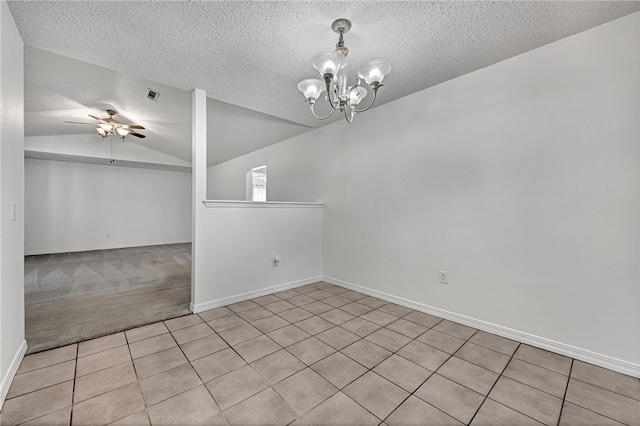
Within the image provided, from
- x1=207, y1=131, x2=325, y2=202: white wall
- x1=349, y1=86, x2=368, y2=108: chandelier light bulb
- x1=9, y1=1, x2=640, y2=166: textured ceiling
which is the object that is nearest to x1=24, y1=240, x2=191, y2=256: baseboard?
x1=207, y1=131, x2=325, y2=202: white wall

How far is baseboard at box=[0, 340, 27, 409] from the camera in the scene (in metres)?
1.48

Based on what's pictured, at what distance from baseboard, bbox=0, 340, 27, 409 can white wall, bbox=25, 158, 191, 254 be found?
5.81 m

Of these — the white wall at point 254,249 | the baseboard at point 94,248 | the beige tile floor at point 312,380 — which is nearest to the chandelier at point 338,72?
the white wall at point 254,249

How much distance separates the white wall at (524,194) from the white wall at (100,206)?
6.76m

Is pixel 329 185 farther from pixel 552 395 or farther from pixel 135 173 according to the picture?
pixel 135 173

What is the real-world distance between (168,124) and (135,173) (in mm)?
3451

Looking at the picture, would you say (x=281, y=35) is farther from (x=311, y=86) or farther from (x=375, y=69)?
(x=375, y=69)

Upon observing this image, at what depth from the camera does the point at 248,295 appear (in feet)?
10.5

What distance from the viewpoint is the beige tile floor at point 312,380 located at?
139 centimetres

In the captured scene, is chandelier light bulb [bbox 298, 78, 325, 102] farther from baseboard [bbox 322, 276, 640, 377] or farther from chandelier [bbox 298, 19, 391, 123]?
baseboard [bbox 322, 276, 640, 377]

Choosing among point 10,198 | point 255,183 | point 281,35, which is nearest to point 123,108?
point 255,183

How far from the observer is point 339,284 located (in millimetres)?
3748

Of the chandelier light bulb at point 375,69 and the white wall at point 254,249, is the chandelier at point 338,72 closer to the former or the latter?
the chandelier light bulb at point 375,69

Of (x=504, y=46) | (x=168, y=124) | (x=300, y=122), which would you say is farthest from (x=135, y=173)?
(x=504, y=46)
